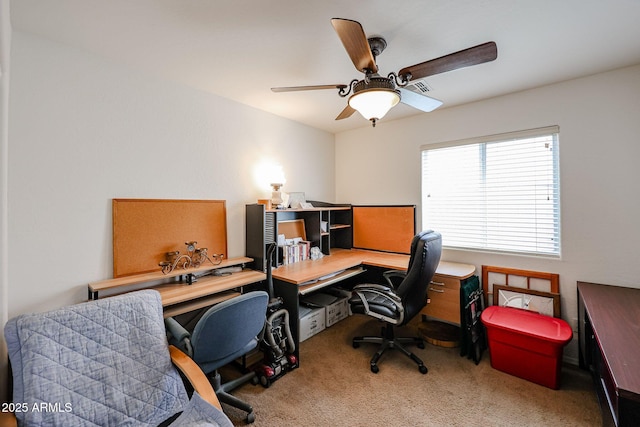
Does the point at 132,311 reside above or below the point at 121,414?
above

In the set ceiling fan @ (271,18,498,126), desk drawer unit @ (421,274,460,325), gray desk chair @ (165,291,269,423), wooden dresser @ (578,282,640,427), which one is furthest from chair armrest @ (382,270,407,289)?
ceiling fan @ (271,18,498,126)

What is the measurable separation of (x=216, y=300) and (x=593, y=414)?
2735mm

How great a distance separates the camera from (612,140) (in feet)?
6.97

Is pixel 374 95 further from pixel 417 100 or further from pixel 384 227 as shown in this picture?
pixel 384 227

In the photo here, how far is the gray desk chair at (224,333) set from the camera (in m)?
1.50

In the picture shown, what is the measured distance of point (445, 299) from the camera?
253 cm

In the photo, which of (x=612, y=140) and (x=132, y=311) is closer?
(x=132, y=311)

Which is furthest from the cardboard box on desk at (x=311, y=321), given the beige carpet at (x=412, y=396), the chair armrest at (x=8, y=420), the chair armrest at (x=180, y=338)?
the chair armrest at (x=8, y=420)

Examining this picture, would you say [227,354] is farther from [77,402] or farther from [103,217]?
[103,217]

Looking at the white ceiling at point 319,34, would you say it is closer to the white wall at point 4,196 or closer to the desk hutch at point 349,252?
the white wall at point 4,196

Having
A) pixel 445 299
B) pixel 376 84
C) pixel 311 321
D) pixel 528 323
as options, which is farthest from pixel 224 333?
pixel 528 323

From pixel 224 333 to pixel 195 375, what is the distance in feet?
0.82

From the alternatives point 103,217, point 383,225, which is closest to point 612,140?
point 383,225

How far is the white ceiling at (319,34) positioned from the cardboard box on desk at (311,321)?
Result: 224 cm
